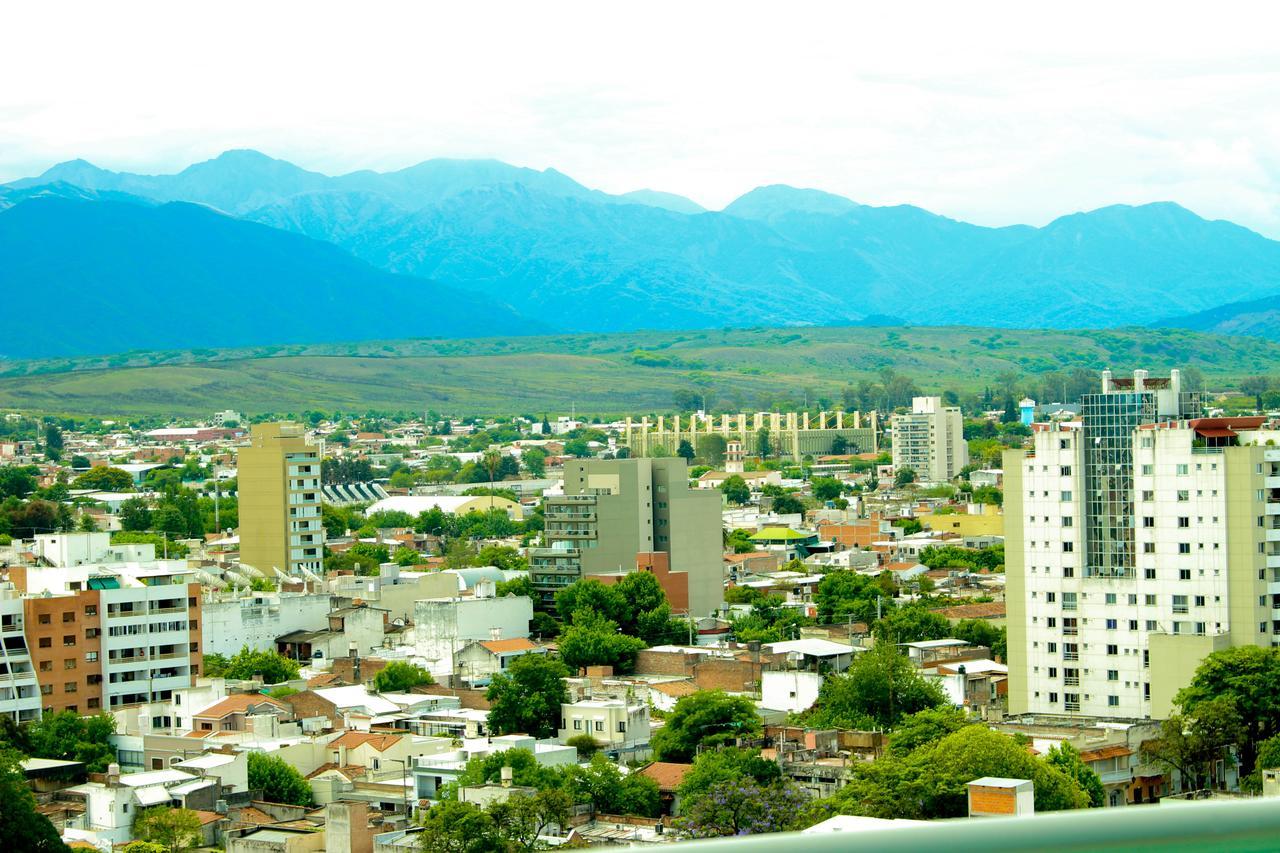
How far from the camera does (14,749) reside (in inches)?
893

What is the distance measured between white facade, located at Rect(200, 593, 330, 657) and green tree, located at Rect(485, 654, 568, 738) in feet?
29.1

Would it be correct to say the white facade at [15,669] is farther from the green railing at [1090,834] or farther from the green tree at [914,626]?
the green railing at [1090,834]

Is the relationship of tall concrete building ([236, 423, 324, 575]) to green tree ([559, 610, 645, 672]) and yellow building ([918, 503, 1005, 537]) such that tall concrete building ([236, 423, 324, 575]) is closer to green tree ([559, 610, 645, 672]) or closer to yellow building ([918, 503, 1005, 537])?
green tree ([559, 610, 645, 672])

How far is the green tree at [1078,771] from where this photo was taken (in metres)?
20.1

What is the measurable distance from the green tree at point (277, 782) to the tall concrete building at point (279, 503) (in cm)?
2476

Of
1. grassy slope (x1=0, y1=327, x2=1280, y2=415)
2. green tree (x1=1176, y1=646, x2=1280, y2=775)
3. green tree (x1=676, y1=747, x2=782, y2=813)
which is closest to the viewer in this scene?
green tree (x1=676, y1=747, x2=782, y2=813)

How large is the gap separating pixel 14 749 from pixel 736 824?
928 cm

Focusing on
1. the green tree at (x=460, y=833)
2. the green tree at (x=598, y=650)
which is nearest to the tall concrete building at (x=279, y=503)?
the green tree at (x=598, y=650)

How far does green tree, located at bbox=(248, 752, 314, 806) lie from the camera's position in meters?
21.4

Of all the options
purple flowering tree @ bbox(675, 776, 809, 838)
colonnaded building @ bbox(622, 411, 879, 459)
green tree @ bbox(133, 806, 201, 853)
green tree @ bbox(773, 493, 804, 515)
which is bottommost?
green tree @ bbox(133, 806, 201, 853)

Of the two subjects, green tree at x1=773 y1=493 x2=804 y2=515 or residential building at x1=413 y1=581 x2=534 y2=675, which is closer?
residential building at x1=413 y1=581 x2=534 y2=675

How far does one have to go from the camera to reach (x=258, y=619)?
3472 centimetres

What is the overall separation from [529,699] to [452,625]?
834 centimetres

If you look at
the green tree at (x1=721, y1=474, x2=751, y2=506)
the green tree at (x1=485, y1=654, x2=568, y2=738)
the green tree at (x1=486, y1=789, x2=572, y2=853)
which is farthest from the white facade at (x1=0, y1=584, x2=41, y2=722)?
the green tree at (x1=721, y1=474, x2=751, y2=506)
